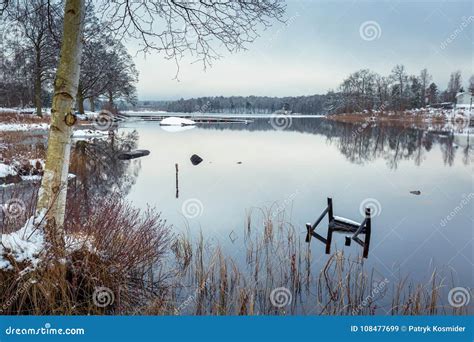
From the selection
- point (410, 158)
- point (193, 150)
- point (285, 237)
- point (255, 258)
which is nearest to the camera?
point (255, 258)

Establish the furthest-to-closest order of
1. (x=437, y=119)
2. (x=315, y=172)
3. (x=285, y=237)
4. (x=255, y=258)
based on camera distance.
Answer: (x=437, y=119) → (x=315, y=172) → (x=285, y=237) → (x=255, y=258)

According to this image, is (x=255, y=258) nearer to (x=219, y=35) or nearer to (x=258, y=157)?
(x=219, y=35)

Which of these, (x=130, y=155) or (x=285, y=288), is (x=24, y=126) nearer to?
(x=130, y=155)

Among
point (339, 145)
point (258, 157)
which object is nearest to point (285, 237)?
point (258, 157)

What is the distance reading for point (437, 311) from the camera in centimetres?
530

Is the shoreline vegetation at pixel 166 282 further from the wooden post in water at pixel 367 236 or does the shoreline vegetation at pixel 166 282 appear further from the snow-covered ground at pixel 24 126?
the snow-covered ground at pixel 24 126

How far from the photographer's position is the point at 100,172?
16.7 metres

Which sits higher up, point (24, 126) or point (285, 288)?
Answer: point (24, 126)

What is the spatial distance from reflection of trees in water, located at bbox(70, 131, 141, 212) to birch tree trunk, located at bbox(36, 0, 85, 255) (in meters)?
6.13

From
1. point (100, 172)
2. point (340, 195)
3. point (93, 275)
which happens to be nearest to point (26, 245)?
point (93, 275)

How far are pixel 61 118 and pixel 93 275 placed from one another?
2035 millimetres

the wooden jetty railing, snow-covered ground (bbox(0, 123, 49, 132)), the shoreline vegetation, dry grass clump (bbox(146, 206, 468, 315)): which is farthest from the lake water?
snow-covered ground (bbox(0, 123, 49, 132))

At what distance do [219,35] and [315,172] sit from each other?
15532mm

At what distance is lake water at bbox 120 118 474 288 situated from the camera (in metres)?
8.53
